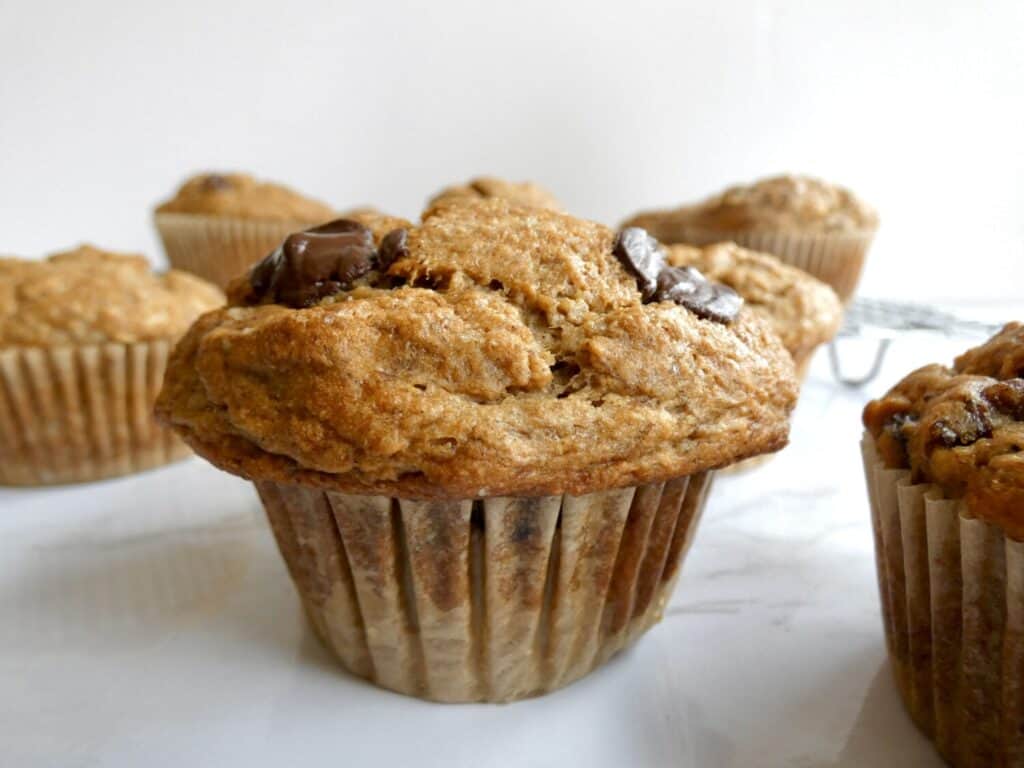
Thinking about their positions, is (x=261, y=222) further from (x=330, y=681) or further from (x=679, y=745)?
(x=679, y=745)

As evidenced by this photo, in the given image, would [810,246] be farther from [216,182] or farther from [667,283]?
[216,182]

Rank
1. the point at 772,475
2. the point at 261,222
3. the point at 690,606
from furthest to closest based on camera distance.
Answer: the point at 261,222, the point at 772,475, the point at 690,606

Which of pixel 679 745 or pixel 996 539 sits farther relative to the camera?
pixel 679 745

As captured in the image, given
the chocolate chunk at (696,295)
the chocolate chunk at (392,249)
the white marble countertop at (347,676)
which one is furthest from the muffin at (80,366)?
the chocolate chunk at (696,295)

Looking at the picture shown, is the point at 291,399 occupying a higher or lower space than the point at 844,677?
higher

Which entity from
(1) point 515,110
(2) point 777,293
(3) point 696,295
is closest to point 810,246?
(2) point 777,293

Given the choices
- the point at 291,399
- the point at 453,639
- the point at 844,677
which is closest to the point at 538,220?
the point at 291,399
